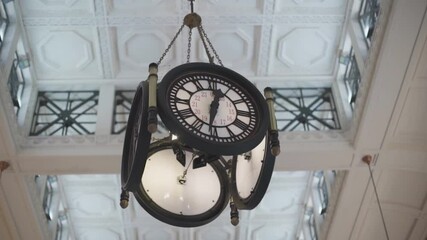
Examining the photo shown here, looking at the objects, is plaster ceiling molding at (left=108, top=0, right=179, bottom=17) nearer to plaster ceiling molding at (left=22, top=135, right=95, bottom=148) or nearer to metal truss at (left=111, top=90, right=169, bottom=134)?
metal truss at (left=111, top=90, right=169, bottom=134)

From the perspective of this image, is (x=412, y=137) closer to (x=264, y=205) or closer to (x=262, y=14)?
(x=262, y=14)

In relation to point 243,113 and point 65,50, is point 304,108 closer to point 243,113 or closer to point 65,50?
point 65,50

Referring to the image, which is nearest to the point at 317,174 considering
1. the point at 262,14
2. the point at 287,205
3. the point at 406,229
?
the point at 287,205

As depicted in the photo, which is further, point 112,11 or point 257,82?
point 257,82

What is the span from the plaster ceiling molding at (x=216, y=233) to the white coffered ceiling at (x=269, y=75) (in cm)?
187

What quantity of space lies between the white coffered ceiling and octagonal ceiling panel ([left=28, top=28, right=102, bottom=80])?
0.05 ft

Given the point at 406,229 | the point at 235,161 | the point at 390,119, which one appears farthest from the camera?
the point at 406,229

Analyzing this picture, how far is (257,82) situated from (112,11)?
7.24 feet

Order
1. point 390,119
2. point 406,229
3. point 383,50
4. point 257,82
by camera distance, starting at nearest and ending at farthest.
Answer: point 383,50 < point 390,119 < point 257,82 < point 406,229

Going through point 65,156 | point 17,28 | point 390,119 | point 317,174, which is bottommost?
point 317,174

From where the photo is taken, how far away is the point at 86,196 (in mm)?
9430

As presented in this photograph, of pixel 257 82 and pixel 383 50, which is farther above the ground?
pixel 383 50

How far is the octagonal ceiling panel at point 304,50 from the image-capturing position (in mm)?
7898

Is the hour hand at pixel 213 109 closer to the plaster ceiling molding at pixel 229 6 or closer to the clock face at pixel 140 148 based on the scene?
the clock face at pixel 140 148
